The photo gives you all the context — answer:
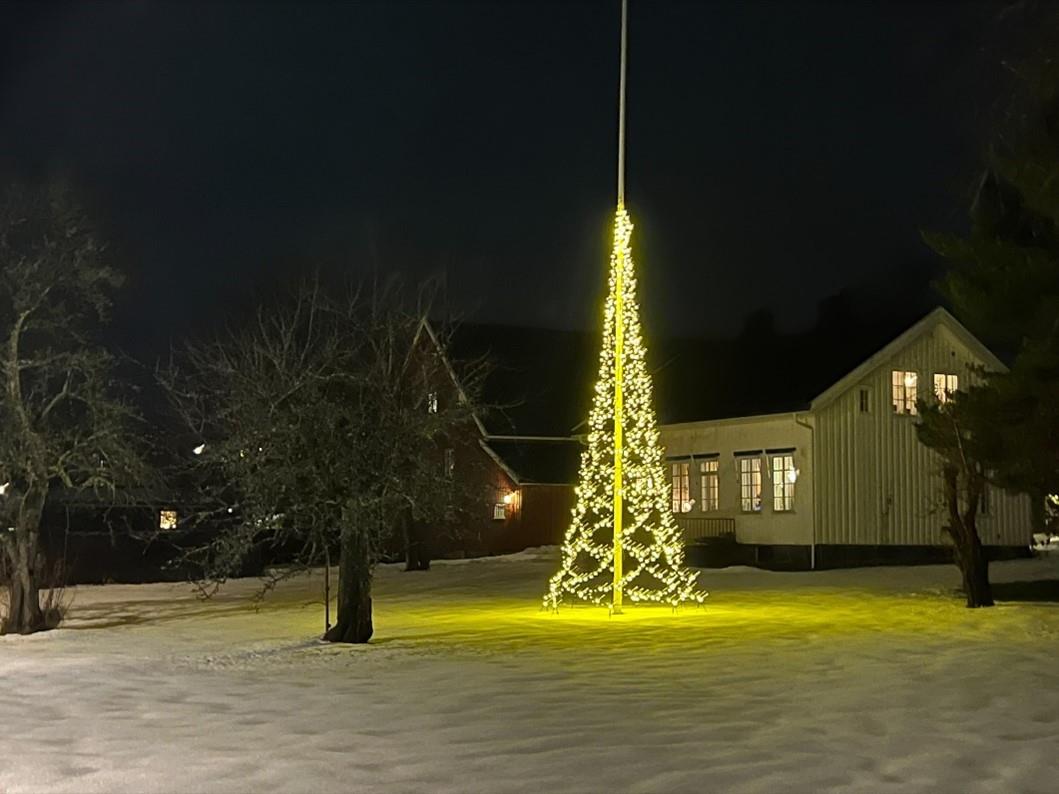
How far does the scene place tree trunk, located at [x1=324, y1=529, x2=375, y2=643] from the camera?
626 inches

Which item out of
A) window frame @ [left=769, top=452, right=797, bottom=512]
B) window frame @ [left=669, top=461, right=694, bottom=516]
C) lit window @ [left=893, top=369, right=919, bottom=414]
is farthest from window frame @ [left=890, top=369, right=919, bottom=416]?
window frame @ [left=669, top=461, right=694, bottom=516]

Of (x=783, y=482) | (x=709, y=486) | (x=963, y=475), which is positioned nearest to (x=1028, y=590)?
(x=963, y=475)

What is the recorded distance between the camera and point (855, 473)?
103 ft

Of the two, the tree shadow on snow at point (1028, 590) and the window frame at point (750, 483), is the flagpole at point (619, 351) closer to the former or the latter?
the tree shadow on snow at point (1028, 590)

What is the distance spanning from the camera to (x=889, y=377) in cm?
3194

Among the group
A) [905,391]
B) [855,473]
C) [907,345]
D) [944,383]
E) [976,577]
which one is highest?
[907,345]

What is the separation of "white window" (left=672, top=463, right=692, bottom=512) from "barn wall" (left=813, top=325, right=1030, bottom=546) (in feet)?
16.6

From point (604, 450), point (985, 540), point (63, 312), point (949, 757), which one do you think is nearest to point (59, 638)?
point (63, 312)

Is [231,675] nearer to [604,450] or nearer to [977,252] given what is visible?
[604,450]

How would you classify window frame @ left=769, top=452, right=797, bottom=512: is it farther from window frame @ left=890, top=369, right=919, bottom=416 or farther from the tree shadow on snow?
the tree shadow on snow

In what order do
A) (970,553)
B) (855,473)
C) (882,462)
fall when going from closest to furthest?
(970,553) < (855,473) < (882,462)

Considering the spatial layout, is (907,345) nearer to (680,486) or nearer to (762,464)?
(762,464)

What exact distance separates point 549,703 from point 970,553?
11.7 metres

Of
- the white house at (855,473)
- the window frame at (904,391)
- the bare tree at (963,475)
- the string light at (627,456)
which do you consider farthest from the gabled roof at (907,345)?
the string light at (627,456)
